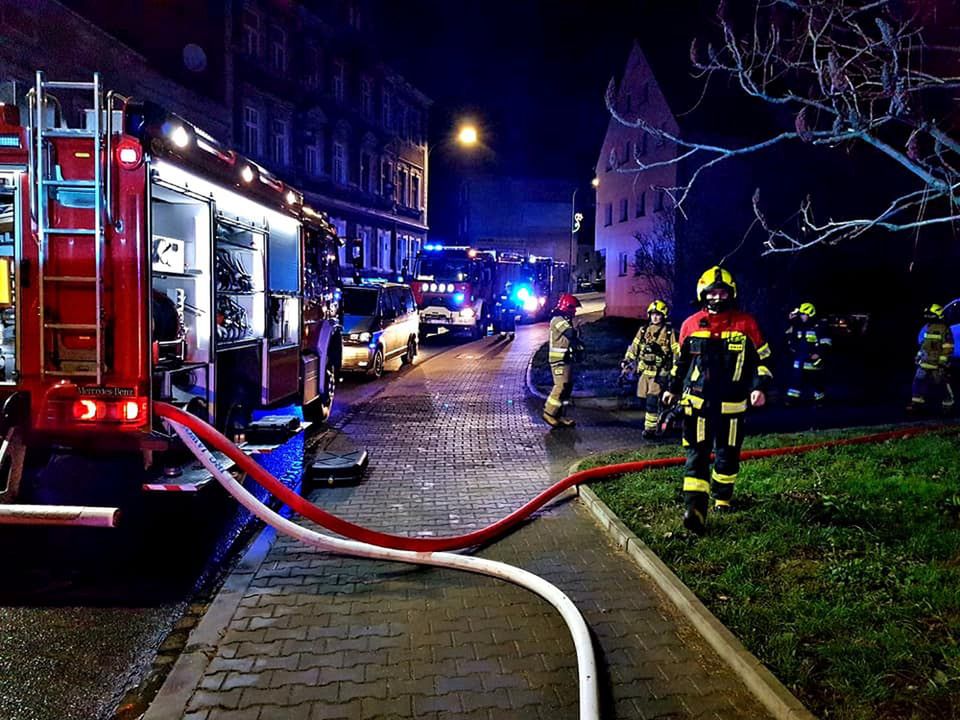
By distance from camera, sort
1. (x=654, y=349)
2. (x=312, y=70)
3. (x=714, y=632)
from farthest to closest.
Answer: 1. (x=312, y=70)
2. (x=654, y=349)
3. (x=714, y=632)

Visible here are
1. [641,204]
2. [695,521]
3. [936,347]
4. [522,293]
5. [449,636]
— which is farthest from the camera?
[522,293]

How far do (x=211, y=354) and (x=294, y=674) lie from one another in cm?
334

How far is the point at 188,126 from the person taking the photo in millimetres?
5223

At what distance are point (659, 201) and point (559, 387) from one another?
19102 mm

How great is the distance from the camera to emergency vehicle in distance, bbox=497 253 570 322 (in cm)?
2862

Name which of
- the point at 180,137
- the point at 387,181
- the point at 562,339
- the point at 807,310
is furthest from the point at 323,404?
the point at 387,181

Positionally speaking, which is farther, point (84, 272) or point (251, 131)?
point (251, 131)

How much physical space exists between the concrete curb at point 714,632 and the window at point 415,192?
35450 millimetres

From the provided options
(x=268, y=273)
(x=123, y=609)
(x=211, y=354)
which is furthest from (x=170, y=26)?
(x=123, y=609)

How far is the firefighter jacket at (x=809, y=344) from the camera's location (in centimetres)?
1178

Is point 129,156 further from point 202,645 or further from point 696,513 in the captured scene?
point 696,513

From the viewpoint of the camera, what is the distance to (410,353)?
59.3ft

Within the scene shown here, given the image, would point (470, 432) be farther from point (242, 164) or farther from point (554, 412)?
point (242, 164)

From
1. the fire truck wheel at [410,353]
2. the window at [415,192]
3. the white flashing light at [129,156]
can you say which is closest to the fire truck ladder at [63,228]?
the white flashing light at [129,156]
